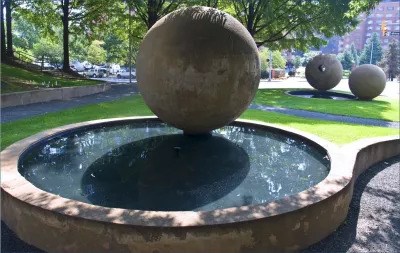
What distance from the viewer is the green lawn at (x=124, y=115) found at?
34.9ft

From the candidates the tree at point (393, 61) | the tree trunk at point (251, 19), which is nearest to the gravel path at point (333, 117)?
the tree trunk at point (251, 19)

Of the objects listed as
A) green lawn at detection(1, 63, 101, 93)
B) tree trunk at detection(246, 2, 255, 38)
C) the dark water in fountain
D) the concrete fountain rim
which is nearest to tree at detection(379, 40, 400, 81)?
tree trunk at detection(246, 2, 255, 38)

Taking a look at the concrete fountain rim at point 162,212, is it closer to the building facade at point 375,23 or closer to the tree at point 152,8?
the tree at point 152,8

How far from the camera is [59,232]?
15.3 feet

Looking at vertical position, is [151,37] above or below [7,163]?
above

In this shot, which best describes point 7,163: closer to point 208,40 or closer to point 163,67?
point 163,67

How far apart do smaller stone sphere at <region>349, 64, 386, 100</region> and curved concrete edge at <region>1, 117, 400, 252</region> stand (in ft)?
65.3

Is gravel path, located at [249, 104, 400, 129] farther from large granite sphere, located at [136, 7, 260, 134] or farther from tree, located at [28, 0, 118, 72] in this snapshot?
tree, located at [28, 0, 118, 72]

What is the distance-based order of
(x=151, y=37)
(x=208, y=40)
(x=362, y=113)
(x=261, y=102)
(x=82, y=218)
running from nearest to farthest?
1. (x=82, y=218)
2. (x=208, y=40)
3. (x=151, y=37)
4. (x=362, y=113)
5. (x=261, y=102)

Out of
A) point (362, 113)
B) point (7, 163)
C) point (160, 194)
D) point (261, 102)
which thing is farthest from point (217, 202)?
point (261, 102)

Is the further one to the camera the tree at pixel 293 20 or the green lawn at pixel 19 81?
the tree at pixel 293 20

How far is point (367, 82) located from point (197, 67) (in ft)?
63.4

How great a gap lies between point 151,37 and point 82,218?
4652mm

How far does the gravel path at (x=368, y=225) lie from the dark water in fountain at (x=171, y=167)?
0.94 metres
